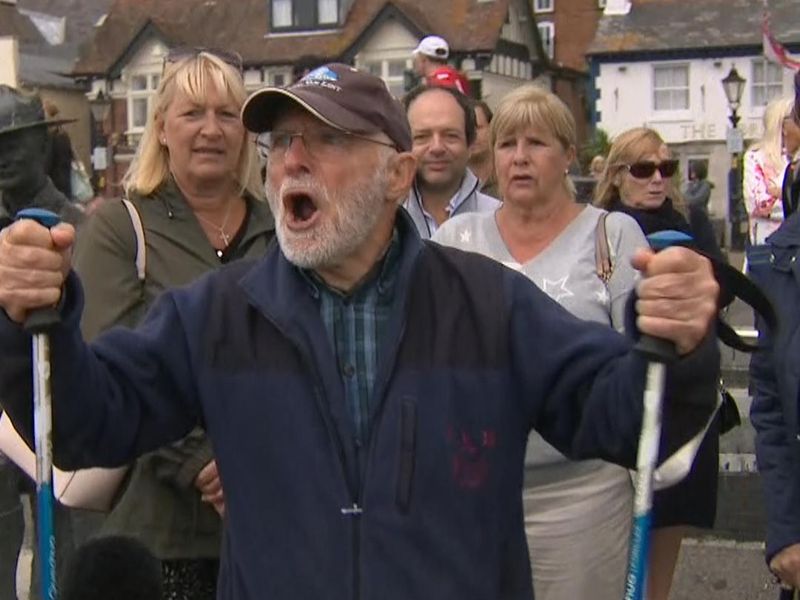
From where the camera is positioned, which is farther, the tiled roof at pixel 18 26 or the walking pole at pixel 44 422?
the tiled roof at pixel 18 26

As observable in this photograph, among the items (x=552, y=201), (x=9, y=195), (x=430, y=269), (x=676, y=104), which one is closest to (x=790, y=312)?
(x=552, y=201)

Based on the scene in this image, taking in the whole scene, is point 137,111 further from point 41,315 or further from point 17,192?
point 41,315

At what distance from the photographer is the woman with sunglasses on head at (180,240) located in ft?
12.8

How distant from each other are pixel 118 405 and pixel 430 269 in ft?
2.21

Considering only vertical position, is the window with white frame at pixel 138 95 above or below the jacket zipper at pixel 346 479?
above

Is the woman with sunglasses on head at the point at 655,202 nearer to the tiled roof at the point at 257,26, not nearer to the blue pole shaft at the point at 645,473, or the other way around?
the blue pole shaft at the point at 645,473

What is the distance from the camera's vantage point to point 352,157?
2.93 meters

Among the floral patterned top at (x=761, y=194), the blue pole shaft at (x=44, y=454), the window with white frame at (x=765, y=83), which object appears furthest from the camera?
the window with white frame at (x=765, y=83)

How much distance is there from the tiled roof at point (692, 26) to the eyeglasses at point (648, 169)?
42123 millimetres

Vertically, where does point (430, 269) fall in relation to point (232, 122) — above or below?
below

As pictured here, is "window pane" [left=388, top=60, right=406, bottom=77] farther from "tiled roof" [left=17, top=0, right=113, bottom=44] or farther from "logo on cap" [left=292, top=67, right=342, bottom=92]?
"logo on cap" [left=292, top=67, right=342, bottom=92]

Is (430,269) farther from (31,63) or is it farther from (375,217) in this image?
(31,63)

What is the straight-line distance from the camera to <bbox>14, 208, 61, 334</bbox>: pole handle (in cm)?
258

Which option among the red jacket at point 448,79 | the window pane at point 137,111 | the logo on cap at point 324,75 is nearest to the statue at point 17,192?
the red jacket at point 448,79
